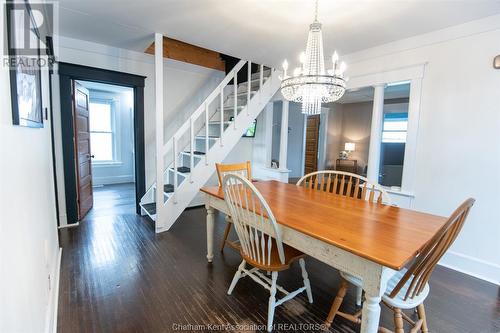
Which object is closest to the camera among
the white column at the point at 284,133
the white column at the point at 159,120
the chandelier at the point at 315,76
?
the chandelier at the point at 315,76

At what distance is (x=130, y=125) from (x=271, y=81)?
13.1ft

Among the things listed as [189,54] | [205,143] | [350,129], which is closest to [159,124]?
[205,143]

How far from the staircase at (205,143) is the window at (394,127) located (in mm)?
3560

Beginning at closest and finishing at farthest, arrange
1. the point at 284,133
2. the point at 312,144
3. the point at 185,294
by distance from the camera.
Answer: the point at 185,294 < the point at 284,133 < the point at 312,144

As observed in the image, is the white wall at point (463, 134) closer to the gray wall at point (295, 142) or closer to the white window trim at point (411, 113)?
the white window trim at point (411, 113)

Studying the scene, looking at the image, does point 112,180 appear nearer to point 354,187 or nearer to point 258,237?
point 258,237

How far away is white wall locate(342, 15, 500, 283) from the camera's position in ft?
7.29

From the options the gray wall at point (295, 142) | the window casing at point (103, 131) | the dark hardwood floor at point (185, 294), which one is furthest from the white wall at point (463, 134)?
the window casing at point (103, 131)

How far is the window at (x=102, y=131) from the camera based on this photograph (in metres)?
5.77

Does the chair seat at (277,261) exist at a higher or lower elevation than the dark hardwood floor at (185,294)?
higher

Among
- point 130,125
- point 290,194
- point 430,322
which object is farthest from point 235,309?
point 130,125

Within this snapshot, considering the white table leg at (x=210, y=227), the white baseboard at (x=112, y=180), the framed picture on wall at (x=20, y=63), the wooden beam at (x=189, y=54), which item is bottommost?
the white baseboard at (x=112, y=180)

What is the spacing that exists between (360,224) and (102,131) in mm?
6203

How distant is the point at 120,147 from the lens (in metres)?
6.11
